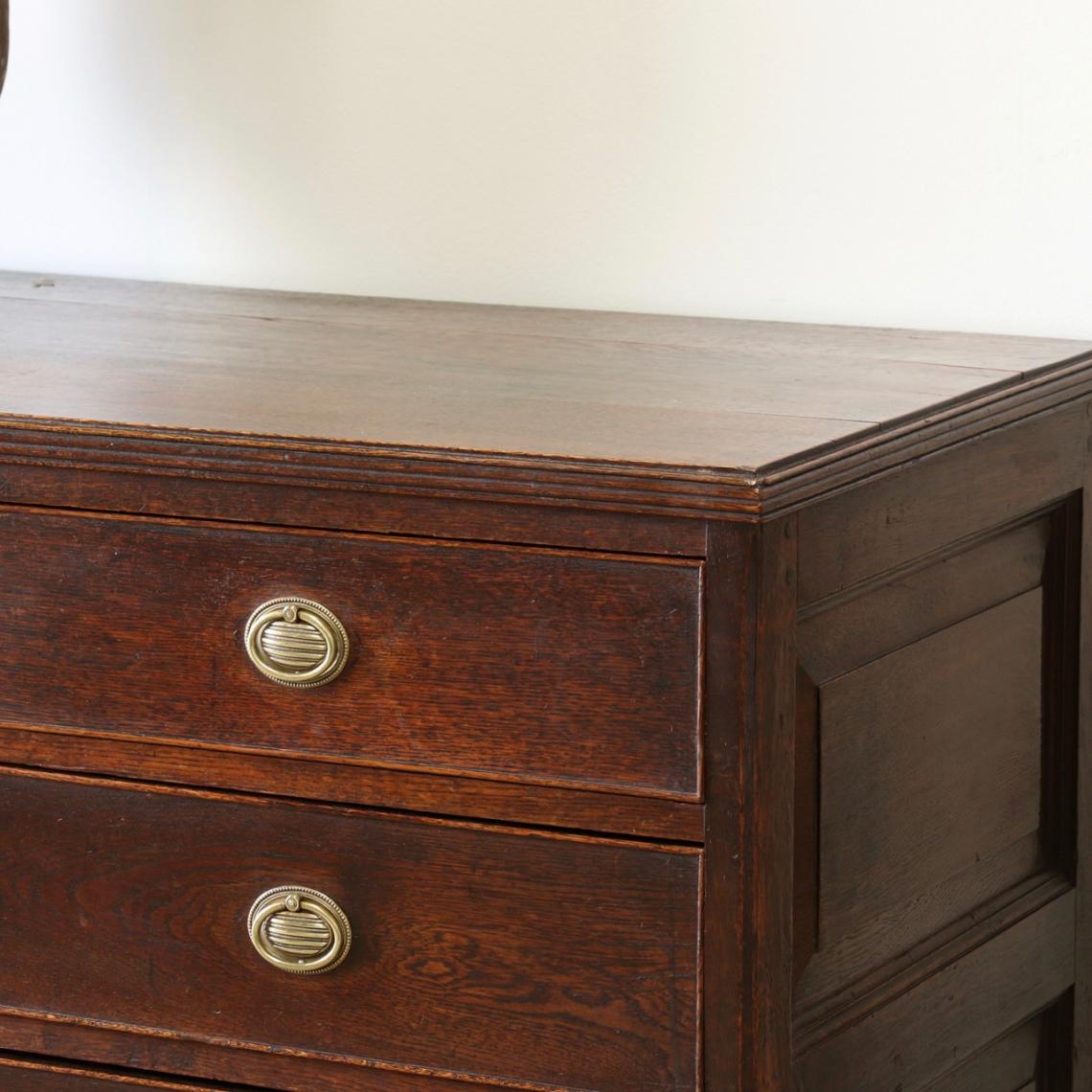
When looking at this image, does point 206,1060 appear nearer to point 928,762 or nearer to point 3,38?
point 928,762

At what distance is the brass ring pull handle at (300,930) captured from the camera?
102 cm

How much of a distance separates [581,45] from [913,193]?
31 cm

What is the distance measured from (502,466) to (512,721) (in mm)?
144

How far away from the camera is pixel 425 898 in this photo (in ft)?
3.29

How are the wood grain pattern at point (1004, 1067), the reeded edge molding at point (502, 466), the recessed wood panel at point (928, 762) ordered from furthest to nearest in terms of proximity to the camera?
the wood grain pattern at point (1004, 1067) → the recessed wood panel at point (928, 762) → the reeded edge molding at point (502, 466)

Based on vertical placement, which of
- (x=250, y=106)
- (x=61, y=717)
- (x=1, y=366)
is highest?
(x=250, y=106)

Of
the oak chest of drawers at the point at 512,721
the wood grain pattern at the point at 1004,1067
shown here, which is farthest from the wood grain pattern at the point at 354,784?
the wood grain pattern at the point at 1004,1067

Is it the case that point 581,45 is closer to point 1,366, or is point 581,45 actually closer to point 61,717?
point 1,366

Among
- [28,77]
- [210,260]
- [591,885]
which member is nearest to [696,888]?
[591,885]

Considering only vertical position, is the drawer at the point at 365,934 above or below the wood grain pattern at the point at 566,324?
below

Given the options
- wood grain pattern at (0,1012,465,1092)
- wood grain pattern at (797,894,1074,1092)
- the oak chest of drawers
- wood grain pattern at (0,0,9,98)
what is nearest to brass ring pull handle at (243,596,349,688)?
the oak chest of drawers

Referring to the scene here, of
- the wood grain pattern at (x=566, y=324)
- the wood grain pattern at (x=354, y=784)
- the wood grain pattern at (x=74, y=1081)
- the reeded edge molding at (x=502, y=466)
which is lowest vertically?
the wood grain pattern at (x=74, y=1081)

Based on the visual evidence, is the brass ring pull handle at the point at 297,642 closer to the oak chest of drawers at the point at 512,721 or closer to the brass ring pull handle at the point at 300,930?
the oak chest of drawers at the point at 512,721

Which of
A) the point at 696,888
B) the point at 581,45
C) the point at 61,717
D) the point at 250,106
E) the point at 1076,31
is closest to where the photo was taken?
the point at 696,888
